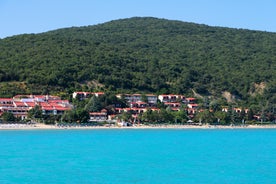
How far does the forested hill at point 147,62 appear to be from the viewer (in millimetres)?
102562

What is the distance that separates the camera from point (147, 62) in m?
122

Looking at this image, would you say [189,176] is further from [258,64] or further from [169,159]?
[258,64]

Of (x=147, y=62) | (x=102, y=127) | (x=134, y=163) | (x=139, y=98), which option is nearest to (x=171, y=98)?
(x=139, y=98)

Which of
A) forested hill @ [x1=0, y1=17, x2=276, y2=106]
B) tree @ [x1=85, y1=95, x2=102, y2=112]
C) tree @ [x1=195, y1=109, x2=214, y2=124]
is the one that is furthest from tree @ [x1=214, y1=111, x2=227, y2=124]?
tree @ [x1=85, y1=95, x2=102, y2=112]

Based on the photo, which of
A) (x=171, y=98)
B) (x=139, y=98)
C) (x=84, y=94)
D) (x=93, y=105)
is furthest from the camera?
(x=171, y=98)

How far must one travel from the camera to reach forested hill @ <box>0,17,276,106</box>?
336ft

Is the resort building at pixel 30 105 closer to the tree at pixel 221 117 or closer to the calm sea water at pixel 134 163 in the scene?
the tree at pixel 221 117

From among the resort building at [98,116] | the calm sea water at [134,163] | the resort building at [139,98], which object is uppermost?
the resort building at [139,98]

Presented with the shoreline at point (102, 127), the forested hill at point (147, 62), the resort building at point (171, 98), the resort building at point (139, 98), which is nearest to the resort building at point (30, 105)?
the forested hill at point (147, 62)

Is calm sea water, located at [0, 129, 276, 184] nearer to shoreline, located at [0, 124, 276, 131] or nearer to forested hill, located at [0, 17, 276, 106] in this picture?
shoreline, located at [0, 124, 276, 131]

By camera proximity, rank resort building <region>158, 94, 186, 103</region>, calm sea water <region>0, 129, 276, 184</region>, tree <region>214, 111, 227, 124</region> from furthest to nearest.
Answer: resort building <region>158, 94, 186, 103</region>, tree <region>214, 111, 227, 124</region>, calm sea water <region>0, 129, 276, 184</region>

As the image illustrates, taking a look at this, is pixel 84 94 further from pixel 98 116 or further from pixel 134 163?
pixel 134 163

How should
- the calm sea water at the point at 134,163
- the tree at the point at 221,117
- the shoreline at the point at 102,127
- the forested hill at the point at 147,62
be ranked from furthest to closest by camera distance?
the forested hill at the point at 147,62 < the tree at the point at 221,117 < the shoreline at the point at 102,127 < the calm sea water at the point at 134,163

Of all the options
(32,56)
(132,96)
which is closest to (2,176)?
(132,96)
